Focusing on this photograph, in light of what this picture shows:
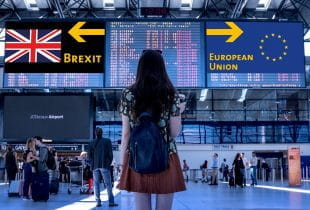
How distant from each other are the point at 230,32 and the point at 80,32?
3279 millimetres

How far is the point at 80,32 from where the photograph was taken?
418 inches

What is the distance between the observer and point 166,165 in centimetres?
253

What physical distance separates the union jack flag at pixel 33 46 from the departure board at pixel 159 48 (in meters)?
1.16

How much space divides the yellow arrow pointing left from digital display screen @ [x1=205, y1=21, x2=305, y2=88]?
240cm

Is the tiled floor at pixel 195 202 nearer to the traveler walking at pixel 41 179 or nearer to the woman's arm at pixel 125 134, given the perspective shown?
the traveler walking at pixel 41 179

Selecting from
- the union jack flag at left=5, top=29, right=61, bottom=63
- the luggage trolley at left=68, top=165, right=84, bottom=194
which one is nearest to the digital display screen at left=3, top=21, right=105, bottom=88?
the union jack flag at left=5, top=29, right=61, bottom=63

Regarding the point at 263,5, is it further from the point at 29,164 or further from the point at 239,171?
the point at 29,164

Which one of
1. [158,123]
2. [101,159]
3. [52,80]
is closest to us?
[158,123]

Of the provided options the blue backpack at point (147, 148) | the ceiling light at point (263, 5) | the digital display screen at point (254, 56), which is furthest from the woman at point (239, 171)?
the blue backpack at point (147, 148)

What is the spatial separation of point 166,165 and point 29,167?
872 cm

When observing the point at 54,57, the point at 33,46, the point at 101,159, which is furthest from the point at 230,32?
the point at 33,46

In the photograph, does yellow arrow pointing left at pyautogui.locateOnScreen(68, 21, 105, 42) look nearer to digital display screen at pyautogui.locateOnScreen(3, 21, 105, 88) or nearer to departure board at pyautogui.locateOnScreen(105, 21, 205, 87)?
digital display screen at pyautogui.locateOnScreen(3, 21, 105, 88)

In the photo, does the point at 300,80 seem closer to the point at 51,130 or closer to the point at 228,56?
the point at 228,56

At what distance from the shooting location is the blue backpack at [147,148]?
2486mm
